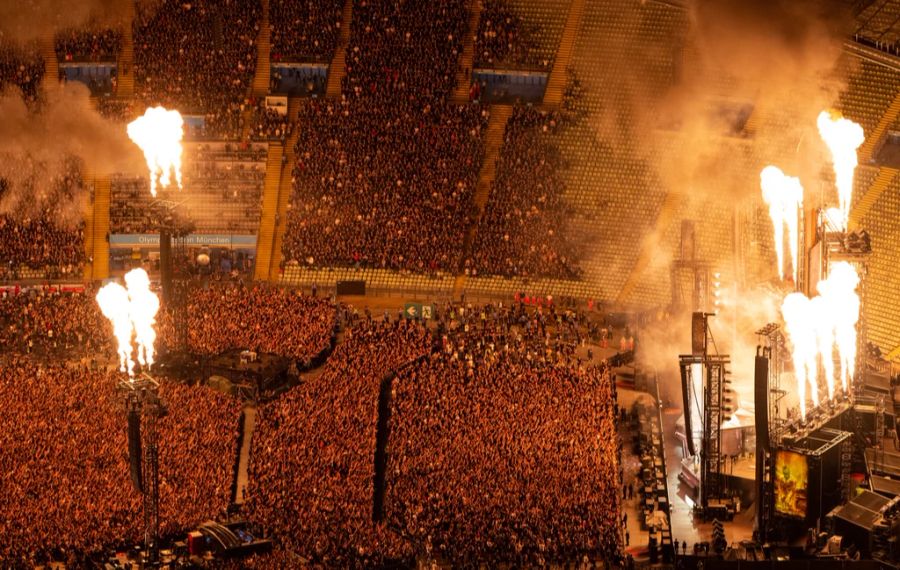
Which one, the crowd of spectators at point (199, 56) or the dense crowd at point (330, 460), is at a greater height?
the crowd of spectators at point (199, 56)

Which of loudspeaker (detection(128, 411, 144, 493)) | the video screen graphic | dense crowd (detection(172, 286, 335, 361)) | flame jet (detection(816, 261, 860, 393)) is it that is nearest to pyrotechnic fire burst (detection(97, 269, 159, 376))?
loudspeaker (detection(128, 411, 144, 493))

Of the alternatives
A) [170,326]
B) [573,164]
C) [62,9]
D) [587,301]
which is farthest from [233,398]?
[62,9]

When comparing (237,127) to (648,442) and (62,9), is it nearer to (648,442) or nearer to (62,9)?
(62,9)

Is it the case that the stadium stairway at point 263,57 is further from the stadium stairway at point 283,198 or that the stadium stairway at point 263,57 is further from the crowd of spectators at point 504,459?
the crowd of spectators at point 504,459

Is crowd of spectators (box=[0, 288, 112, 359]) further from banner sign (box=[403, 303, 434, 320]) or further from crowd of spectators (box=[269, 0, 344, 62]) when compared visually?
crowd of spectators (box=[269, 0, 344, 62])

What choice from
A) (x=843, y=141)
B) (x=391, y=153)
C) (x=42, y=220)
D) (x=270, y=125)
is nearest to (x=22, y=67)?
(x=42, y=220)

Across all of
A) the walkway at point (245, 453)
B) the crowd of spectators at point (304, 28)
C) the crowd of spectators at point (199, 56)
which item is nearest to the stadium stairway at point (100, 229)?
the crowd of spectators at point (199, 56)
